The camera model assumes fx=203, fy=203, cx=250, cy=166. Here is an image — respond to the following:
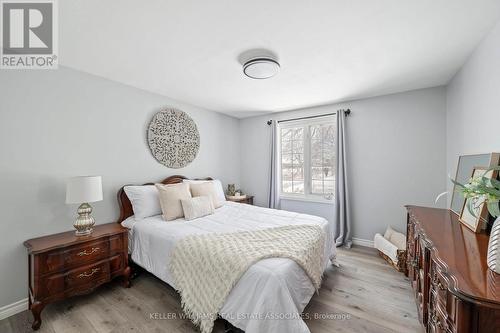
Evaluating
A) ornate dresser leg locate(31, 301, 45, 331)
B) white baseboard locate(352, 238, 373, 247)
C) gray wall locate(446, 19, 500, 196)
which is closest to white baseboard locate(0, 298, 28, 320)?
ornate dresser leg locate(31, 301, 45, 331)

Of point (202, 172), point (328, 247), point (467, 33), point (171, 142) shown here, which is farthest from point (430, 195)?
point (171, 142)

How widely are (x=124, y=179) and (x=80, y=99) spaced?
1052mm

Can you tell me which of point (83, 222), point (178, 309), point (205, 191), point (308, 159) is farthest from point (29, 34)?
point (308, 159)

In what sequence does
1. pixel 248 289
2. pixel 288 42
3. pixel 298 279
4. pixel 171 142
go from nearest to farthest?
pixel 248 289 → pixel 298 279 → pixel 288 42 → pixel 171 142

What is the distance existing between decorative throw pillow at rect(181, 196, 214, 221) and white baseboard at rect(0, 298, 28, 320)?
1626mm

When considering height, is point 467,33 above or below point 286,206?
above

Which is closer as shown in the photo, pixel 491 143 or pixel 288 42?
pixel 491 143

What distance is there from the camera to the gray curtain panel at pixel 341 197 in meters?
3.33

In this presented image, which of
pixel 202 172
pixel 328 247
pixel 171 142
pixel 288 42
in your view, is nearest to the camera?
pixel 288 42

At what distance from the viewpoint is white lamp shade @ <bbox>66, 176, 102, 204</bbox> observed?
77.8 inches

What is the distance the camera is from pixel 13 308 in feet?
6.14

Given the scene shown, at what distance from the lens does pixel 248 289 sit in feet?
4.72

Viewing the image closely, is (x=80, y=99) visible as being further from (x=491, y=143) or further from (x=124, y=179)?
(x=491, y=143)

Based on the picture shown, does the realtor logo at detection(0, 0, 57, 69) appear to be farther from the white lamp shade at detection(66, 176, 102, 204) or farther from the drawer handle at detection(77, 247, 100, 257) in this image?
the drawer handle at detection(77, 247, 100, 257)
